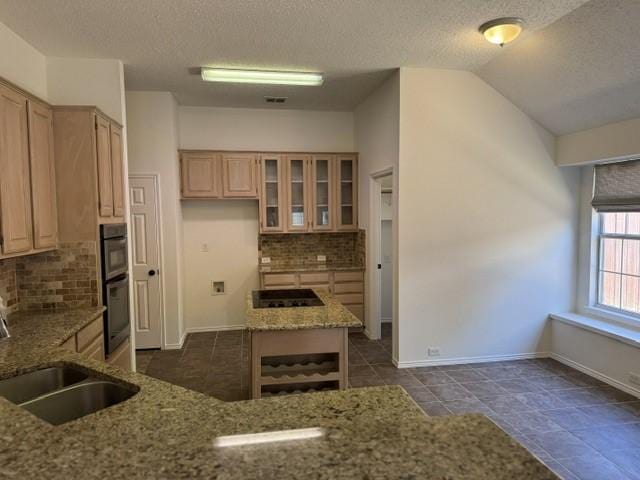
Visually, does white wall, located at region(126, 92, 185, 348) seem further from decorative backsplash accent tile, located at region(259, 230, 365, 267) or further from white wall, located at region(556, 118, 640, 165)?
white wall, located at region(556, 118, 640, 165)

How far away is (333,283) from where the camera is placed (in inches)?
204

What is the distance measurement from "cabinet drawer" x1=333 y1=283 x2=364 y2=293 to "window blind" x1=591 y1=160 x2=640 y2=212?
2.78m

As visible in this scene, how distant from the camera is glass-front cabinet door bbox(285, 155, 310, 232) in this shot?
5.30 meters

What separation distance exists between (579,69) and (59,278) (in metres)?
4.47

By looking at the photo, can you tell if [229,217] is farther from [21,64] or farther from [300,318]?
[300,318]

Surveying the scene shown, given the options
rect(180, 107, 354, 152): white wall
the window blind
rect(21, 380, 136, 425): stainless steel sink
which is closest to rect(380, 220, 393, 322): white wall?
rect(180, 107, 354, 152): white wall

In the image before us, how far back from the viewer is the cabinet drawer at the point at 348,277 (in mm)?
5188

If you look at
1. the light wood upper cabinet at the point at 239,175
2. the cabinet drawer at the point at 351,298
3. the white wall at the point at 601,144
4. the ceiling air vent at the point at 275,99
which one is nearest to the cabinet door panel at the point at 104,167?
the light wood upper cabinet at the point at 239,175

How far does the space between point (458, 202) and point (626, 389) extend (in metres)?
2.22

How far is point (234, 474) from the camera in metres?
0.89

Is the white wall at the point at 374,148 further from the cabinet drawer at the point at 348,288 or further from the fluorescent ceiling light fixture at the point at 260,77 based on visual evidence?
the fluorescent ceiling light fixture at the point at 260,77

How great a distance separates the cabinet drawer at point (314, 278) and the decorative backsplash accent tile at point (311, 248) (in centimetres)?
40

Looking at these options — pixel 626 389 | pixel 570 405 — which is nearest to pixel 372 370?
pixel 570 405

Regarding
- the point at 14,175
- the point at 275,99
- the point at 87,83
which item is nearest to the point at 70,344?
the point at 14,175
